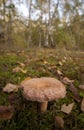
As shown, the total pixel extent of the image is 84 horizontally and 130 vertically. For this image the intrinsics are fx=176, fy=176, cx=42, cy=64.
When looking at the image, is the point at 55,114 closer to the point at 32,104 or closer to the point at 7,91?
the point at 32,104

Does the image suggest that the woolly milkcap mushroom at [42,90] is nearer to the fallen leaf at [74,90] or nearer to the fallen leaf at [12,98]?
the fallen leaf at [12,98]

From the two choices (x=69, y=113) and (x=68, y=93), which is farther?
(x=68, y=93)

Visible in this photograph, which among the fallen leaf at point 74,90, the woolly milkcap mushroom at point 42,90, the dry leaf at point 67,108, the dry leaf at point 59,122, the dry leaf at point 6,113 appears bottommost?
the dry leaf at point 59,122

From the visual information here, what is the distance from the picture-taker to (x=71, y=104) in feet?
6.59

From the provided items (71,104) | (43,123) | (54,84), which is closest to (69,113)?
(71,104)

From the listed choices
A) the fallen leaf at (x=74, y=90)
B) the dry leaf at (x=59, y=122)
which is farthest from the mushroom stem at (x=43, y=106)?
the fallen leaf at (x=74, y=90)

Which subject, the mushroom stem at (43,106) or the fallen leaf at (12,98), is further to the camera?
the fallen leaf at (12,98)

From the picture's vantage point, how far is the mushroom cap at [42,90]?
1.60 meters

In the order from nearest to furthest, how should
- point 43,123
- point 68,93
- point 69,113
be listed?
1. point 43,123
2. point 69,113
3. point 68,93

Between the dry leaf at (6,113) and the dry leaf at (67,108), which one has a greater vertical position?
the dry leaf at (6,113)

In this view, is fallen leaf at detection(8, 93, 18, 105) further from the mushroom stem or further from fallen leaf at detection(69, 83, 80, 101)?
fallen leaf at detection(69, 83, 80, 101)

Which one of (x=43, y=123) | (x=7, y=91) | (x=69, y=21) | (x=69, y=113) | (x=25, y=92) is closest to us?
(x=25, y=92)

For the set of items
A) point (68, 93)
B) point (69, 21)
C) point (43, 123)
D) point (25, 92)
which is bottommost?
point (43, 123)

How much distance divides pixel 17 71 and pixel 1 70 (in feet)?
1.05
